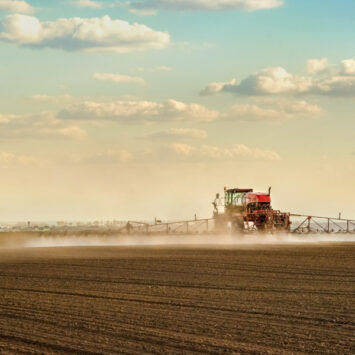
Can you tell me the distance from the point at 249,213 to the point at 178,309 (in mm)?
36574

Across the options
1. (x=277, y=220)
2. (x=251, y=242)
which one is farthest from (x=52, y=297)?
(x=277, y=220)

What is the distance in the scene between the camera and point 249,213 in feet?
175

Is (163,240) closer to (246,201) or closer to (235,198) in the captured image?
(235,198)

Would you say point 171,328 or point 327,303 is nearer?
point 171,328

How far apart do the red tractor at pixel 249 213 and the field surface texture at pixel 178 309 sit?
2291 centimetres

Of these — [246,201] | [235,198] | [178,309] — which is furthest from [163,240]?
[178,309]

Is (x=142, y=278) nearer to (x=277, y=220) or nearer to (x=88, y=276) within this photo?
(x=88, y=276)

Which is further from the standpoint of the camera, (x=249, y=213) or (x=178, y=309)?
(x=249, y=213)

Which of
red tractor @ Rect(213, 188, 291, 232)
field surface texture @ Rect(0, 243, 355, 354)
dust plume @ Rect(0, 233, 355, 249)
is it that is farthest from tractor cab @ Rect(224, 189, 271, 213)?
field surface texture @ Rect(0, 243, 355, 354)

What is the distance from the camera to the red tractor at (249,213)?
53406 mm

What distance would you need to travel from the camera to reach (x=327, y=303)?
18.3 meters

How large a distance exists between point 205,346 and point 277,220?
42.6 metres

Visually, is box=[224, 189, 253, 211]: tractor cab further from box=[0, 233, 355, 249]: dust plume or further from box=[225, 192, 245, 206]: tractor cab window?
box=[0, 233, 355, 249]: dust plume

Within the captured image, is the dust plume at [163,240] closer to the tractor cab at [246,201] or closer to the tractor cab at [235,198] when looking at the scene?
the tractor cab at [246,201]
